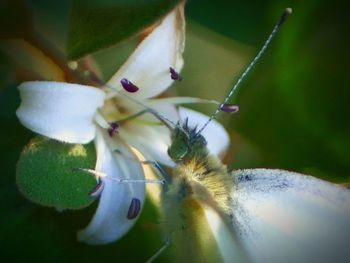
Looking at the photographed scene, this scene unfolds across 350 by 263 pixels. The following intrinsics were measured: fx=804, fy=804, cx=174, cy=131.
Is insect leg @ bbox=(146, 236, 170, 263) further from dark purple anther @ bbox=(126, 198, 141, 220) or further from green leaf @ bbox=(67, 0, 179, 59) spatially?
green leaf @ bbox=(67, 0, 179, 59)

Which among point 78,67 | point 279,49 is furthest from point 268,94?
point 78,67

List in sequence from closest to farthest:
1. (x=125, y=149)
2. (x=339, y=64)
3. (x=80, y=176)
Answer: (x=80, y=176)
(x=125, y=149)
(x=339, y=64)

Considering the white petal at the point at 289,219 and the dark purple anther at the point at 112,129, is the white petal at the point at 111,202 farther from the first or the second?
the white petal at the point at 289,219

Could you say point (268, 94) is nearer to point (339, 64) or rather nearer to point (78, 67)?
point (339, 64)

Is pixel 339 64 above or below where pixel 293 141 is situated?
above

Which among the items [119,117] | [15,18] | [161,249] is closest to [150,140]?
[119,117]

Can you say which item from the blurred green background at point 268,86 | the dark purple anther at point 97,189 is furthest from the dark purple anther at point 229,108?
the dark purple anther at point 97,189

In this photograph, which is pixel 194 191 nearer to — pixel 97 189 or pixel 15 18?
pixel 97 189
